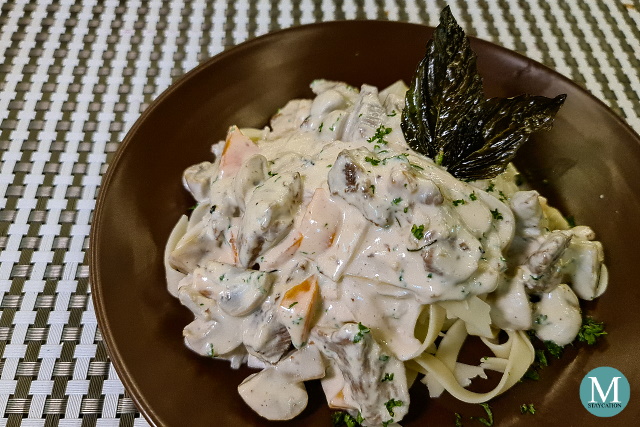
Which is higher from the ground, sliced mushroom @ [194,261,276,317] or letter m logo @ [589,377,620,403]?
sliced mushroom @ [194,261,276,317]

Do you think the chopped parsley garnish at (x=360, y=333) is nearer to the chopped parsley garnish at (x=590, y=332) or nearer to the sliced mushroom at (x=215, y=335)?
the sliced mushroom at (x=215, y=335)

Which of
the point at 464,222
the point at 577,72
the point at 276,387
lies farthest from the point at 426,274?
the point at 577,72

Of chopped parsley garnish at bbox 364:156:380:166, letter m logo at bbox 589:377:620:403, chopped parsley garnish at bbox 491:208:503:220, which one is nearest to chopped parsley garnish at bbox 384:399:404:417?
letter m logo at bbox 589:377:620:403

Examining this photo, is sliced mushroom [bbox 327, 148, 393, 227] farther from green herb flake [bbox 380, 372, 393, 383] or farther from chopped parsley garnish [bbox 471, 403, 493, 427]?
chopped parsley garnish [bbox 471, 403, 493, 427]

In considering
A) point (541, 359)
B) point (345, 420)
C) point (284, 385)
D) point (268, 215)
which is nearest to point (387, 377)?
point (345, 420)

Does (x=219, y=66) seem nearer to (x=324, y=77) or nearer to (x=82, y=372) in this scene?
(x=324, y=77)

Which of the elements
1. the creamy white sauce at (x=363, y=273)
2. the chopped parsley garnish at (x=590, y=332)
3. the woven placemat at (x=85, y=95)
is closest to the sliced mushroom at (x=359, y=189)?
the creamy white sauce at (x=363, y=273)

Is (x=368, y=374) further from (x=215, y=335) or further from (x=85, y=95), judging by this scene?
(x=85, y=95)
